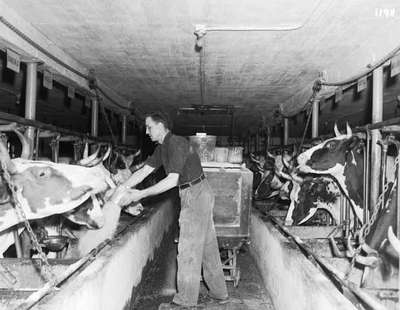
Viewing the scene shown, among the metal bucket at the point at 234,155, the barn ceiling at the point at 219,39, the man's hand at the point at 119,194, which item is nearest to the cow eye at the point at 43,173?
the man's hand at the point at 119,194

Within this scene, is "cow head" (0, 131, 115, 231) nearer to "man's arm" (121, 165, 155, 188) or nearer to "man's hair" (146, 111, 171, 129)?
"man's arm" (121, 165, 155, 188)

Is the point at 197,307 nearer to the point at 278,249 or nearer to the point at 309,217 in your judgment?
the point at 278,249

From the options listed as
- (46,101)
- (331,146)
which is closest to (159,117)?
(331,146)

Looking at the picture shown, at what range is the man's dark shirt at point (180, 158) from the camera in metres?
3.80

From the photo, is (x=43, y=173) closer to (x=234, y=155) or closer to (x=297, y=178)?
(x=234, y=155)

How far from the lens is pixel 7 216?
3584 mm

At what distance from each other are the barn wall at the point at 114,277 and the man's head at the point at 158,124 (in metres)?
1.18

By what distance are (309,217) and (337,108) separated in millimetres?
4716

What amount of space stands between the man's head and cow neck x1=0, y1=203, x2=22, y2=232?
5.03 feet

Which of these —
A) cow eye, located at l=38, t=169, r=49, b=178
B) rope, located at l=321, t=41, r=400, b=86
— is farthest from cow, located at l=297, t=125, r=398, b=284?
cow eye, located at l=38, t=169, r=49, b=178

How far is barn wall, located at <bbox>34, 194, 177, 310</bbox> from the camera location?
2523 millimetres

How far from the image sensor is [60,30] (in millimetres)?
4688

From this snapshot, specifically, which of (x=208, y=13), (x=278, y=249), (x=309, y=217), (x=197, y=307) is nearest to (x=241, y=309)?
(x=197, y=307)

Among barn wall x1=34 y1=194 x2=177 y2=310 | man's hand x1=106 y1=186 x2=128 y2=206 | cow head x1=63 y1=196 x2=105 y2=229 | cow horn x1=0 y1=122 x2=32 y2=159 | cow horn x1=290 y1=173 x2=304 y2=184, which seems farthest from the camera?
cow horn x1=290 y1=173 x2=304 y2=184
